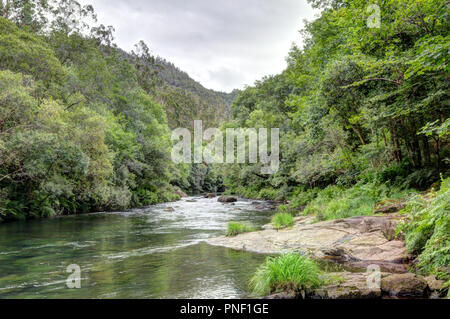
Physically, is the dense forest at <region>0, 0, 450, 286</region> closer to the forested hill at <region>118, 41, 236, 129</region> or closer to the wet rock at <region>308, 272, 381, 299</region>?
the wet rock at <region>308, 272, 381, 299</region>

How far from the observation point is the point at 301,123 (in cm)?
1808

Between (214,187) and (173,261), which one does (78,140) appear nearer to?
(173,261)

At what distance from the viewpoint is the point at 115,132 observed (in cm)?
3200

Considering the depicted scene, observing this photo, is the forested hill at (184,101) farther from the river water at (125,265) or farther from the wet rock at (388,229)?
the wet rock at (388,229)

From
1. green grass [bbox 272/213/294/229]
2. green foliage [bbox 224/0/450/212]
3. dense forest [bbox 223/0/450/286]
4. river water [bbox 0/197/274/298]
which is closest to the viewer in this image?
river water [bbox 0/197/274/298]

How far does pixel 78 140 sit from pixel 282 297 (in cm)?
2082

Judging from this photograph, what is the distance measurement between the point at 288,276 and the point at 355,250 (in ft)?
12.0

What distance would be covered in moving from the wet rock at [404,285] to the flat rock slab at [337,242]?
2034mm

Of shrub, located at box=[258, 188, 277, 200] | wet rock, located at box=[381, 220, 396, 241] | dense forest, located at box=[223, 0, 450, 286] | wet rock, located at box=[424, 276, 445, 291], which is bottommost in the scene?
shrub, located at box=[258, 188, 277, 200]

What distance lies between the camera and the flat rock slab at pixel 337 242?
7.89 meters

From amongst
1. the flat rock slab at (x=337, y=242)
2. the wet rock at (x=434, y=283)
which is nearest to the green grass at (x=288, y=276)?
the flat rock slab at (x=337, y=242)

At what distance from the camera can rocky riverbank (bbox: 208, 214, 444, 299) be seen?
17.5 ft

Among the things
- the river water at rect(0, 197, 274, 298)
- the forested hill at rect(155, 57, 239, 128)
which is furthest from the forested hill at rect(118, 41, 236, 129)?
the river water at rect(0, 197, 274, 298)

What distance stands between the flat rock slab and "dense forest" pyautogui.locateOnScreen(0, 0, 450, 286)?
78 centimetres
